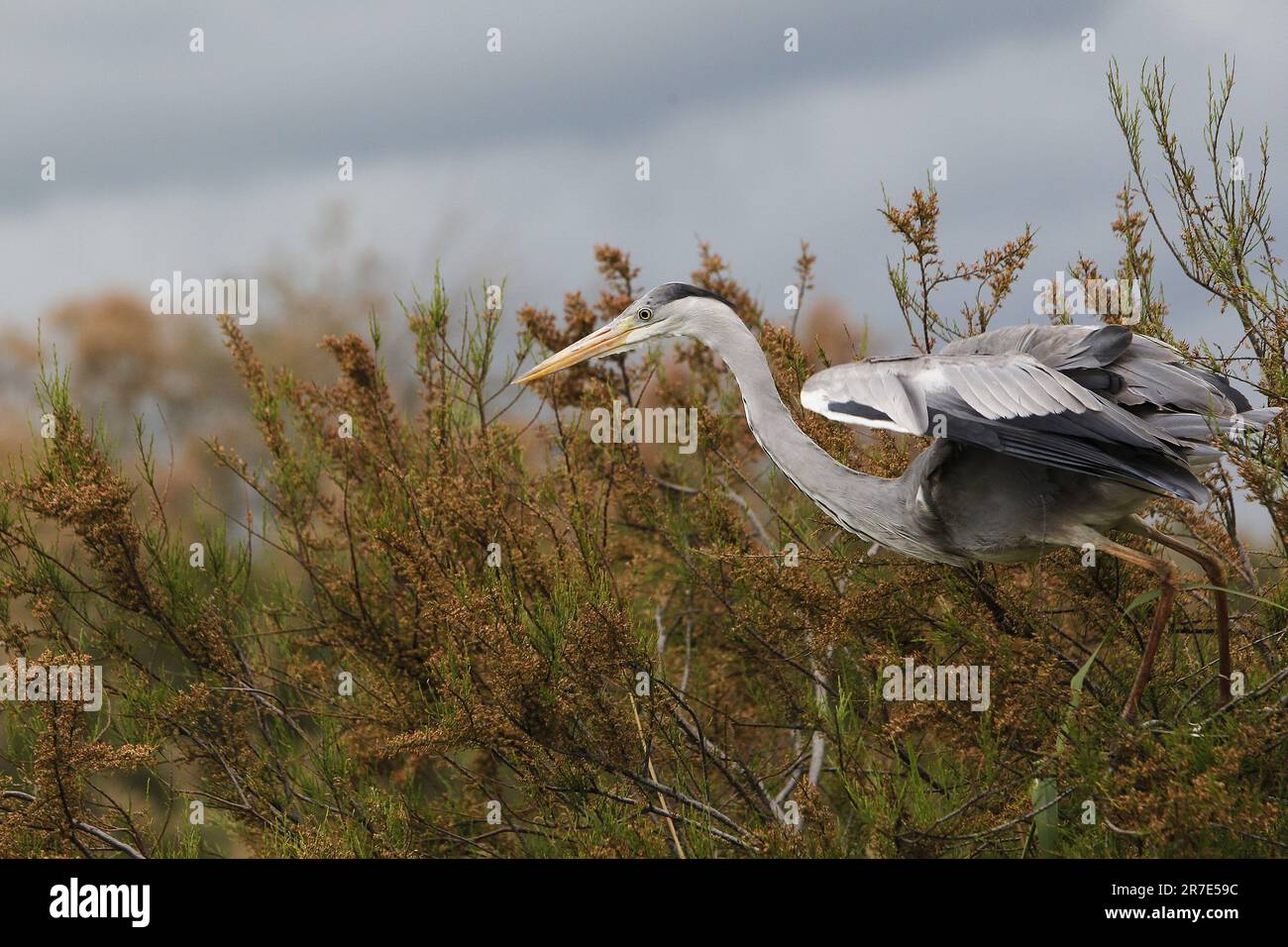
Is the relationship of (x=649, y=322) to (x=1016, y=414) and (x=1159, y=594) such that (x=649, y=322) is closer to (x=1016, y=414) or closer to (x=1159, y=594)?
(x=1016, y=414)

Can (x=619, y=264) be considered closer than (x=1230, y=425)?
No

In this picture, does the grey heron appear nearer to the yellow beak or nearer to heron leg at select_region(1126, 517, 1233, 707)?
heron leg at select_region(1126, 517, 1233, 707)

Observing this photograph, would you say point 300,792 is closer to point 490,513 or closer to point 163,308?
point 490,513

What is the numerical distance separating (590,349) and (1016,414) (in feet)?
5.58

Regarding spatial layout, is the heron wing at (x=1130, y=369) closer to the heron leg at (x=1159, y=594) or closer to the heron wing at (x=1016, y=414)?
the heron wing at (x=1016, y=414)

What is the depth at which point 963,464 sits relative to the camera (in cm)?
400

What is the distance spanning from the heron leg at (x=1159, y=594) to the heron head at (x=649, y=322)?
4.92 ft

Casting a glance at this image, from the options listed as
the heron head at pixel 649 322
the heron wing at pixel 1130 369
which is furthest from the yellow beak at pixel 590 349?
the heron wing at pixel 1130 369

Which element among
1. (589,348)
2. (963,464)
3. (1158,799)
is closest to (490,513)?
(589,348)

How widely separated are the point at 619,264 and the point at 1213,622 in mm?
2974

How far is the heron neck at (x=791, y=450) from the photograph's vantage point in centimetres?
416

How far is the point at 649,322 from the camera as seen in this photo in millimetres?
4645

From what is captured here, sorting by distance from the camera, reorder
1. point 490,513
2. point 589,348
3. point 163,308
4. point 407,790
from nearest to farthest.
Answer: point 589,348 < point 490,513 < point 163,308 < point 407,790
